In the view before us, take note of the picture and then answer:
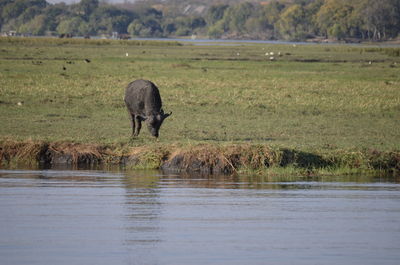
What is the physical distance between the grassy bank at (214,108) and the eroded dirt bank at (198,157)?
24cm

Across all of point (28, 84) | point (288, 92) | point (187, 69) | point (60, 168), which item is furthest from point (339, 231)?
point (187, 69)

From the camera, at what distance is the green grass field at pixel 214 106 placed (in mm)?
18297

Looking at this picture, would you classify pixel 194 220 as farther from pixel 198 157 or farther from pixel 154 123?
pixel 154 123

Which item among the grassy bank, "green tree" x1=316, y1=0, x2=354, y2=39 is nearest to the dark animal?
the grassy bank

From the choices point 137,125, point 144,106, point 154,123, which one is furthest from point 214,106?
→ point 154,123

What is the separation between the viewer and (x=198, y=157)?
14773mm

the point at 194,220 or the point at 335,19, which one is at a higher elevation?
the point at 335,19

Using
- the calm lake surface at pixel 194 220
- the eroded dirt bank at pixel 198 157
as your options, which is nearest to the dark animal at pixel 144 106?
the eroded dirt bank at pixel 198 157

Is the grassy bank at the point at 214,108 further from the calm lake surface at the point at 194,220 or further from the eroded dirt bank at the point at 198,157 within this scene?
the calm lake surface at the point at 194,220

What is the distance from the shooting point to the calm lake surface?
8.73 meters

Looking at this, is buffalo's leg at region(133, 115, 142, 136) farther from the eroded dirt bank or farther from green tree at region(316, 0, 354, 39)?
green tree at region(316, 0, 354, 39)

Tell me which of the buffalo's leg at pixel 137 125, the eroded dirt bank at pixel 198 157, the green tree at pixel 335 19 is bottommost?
the eroded dirt bank at pixel 198 157

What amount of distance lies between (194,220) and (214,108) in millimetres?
14759

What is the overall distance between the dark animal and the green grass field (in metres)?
0.37
